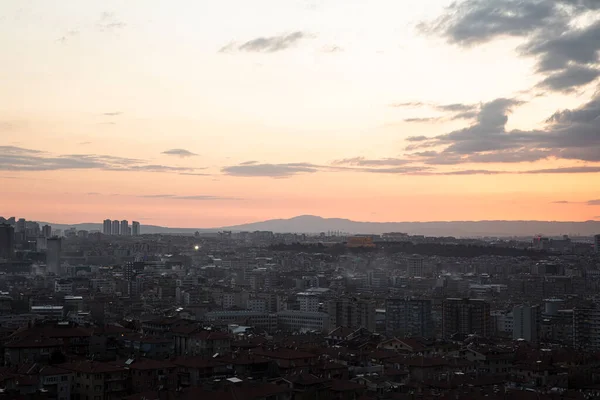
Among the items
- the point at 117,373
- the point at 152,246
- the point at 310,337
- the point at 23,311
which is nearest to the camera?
the point at 117,373

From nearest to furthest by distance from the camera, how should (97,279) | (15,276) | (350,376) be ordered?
(350,376)
(97,279)
(15,276)

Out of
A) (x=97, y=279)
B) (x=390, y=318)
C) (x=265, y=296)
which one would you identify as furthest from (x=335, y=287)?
(x=390, y=318)

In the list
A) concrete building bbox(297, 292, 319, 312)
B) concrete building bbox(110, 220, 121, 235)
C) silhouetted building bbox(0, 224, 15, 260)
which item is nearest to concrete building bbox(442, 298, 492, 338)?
concrete building bbox(297, 292, 319, 312)

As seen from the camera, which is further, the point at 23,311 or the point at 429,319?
the point at 23,311

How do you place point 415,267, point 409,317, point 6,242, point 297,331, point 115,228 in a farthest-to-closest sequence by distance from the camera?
point 115,228 → point 6,242 → point 415,267 → point 297,331 → point 409,317

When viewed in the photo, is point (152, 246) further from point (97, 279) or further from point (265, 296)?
point (265, 296)

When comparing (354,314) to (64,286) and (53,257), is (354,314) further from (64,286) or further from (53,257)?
(53,257)

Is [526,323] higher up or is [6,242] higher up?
[6,242]

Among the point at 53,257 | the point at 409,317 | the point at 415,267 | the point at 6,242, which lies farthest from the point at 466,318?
the point at 6,242
